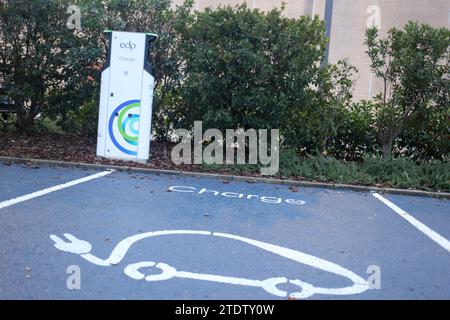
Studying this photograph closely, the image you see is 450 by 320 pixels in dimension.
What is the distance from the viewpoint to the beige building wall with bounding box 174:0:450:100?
1838cm

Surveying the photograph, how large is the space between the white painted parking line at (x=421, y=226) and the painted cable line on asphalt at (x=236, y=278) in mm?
1630

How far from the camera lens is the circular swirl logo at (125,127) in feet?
27.5

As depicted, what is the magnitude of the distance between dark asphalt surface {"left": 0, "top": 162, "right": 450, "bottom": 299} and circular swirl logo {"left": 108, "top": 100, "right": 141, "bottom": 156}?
3.49 ft

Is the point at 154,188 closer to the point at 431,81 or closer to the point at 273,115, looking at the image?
the point at 273,115

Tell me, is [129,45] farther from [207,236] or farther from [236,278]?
[236,278]

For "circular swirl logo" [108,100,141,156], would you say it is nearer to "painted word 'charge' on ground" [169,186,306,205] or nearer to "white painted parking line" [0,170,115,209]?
"white painted parking line" [0,170,115,209]

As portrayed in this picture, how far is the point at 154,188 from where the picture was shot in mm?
7066

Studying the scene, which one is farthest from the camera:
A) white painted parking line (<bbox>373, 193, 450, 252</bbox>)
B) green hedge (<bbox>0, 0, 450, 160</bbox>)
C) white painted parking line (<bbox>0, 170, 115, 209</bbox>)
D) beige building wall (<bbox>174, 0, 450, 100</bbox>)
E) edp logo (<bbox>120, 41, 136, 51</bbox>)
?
beige building wall (<bbox>174, 0, 450, 100</bbox>)

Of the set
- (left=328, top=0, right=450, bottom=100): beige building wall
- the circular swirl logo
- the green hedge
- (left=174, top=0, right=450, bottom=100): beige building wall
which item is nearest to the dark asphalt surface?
the circular swirl logo

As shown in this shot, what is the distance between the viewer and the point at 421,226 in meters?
5.80

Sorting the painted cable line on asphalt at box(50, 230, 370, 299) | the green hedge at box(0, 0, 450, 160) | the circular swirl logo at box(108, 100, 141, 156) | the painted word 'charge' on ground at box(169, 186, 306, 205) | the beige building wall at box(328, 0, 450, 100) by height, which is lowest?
the painted cable line on asphalt at box(50, 230, 370, 299)

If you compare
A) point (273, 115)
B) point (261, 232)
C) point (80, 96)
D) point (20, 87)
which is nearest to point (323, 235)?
point (261, 232)

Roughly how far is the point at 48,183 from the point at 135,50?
2.86 m

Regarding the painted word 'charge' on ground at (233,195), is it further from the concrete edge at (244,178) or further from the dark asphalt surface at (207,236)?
the concrete edge at (244,178)
